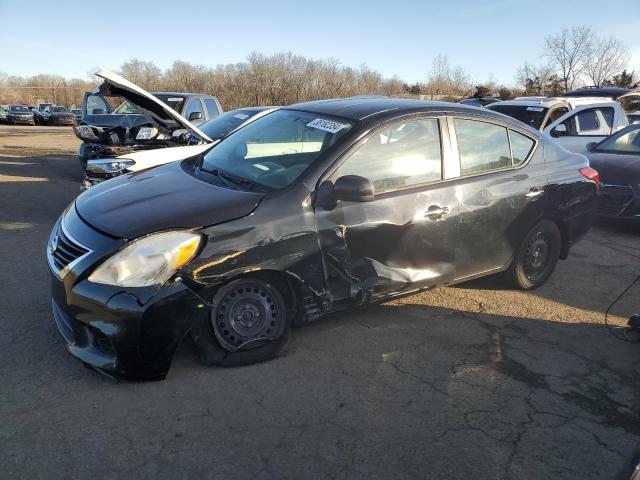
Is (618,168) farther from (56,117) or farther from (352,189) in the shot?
(56,117)

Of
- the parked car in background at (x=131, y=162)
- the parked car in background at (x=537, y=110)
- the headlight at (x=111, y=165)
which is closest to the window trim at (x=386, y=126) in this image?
the parked car in background at (x=131, y=162)

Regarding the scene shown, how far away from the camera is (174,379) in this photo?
3.18m

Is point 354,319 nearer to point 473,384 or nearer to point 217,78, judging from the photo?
point 473,384

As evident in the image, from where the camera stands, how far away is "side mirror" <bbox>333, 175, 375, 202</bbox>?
346cm

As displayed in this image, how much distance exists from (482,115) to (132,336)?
3278 millimetres

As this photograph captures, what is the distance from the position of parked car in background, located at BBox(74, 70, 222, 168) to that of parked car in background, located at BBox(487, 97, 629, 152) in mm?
6192

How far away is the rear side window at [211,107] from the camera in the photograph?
11273mm

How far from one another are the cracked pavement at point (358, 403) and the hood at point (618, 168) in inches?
141

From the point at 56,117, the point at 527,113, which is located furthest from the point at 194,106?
the point at 56,117

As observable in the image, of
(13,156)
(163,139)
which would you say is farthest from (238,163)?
(13,156)

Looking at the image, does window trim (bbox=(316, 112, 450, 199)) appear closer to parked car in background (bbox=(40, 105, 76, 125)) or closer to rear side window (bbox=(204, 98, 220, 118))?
rear side window (bbox=(204, 98, 220, 118))

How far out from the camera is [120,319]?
2918 mm

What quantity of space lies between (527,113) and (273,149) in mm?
8092

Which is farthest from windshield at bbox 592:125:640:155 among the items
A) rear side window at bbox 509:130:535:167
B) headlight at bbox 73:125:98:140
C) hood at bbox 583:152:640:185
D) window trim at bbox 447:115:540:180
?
headlight at bbox 73:125:98:140
